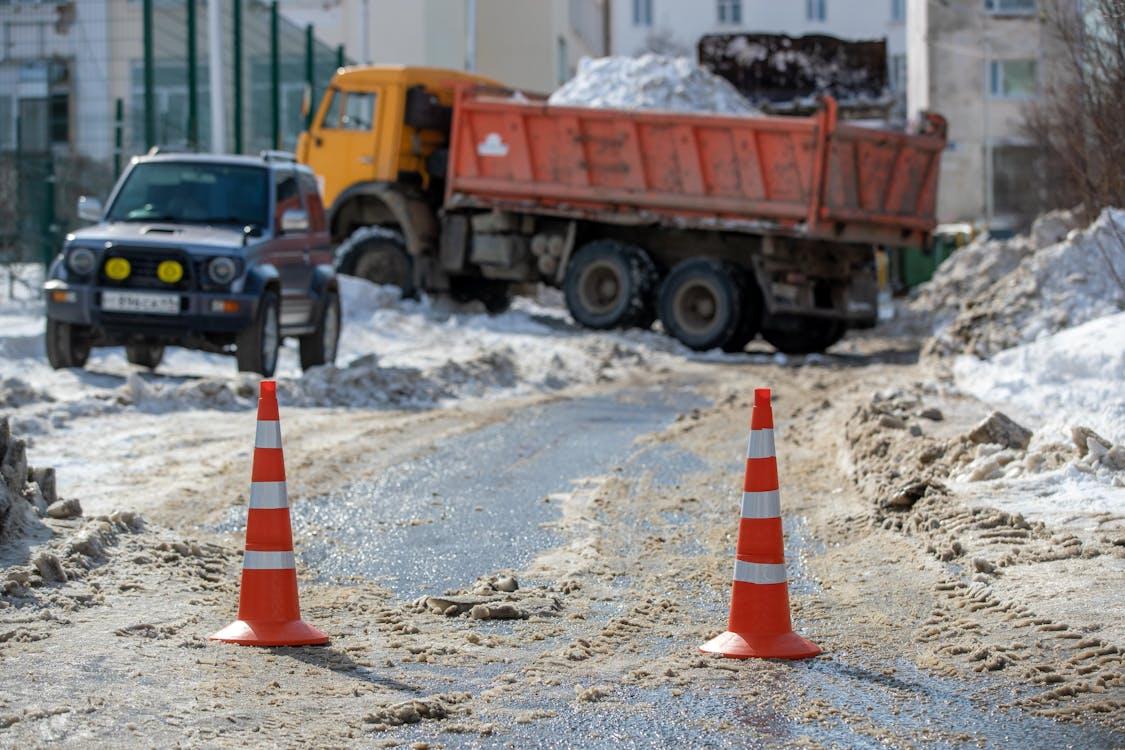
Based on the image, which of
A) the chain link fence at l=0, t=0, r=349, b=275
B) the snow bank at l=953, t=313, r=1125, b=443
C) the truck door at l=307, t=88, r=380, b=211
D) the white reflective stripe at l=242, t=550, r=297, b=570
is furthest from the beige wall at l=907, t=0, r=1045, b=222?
the white reflective stripe at l=242, t=550, r=297, b=570

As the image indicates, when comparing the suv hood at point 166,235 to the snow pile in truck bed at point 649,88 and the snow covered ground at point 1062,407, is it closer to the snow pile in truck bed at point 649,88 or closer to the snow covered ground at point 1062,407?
the snow covered ground at point 1062,407

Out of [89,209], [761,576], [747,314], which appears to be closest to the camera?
[761,576]

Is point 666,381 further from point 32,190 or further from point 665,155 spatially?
point 32,190

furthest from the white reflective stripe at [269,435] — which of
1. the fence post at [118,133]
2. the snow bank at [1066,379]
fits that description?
the fence post at [118,133]

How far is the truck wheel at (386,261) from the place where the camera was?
24.4 m

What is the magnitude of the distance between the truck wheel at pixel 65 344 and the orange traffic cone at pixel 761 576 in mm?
10145

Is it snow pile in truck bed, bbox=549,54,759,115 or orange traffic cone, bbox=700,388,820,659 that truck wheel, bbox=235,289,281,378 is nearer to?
snow pile in truck bed, bbox=549,54,759,115

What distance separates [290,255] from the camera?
15.9 meters

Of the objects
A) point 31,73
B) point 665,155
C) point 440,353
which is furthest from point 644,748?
point 31,73

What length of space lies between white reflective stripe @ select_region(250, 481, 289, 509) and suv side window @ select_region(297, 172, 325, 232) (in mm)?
10341

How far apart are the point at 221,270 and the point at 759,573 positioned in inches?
375

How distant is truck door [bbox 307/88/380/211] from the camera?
23.9 metres

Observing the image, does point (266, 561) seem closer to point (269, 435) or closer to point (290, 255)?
point (269, 435)

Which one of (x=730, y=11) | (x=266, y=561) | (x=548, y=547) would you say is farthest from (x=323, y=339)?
(x=730, y=11)
